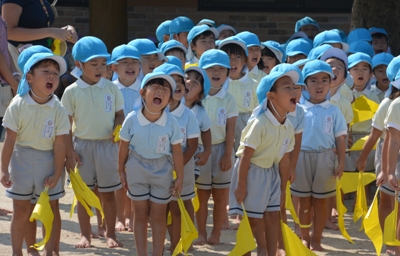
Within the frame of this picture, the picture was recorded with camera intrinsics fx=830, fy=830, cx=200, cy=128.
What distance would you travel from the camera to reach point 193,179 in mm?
6074

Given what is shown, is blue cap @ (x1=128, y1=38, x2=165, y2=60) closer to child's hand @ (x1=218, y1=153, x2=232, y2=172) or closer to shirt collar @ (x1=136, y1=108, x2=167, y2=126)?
child's hand @ (x1=218, y1=153, x2=232, y2=172)

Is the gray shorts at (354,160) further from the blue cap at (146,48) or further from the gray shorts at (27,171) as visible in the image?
the gray shorts at (27,171)

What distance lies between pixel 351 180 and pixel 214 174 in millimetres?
1107

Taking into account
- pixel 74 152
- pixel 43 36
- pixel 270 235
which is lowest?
pixel 270 235

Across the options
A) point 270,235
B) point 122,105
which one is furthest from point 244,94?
point 270,235

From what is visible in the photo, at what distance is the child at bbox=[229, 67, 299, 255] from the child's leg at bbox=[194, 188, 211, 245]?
2.82 feet

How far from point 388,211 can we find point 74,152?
2.39 meters

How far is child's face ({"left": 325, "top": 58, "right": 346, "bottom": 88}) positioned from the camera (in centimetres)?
671

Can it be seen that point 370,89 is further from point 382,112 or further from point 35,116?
point 35,116

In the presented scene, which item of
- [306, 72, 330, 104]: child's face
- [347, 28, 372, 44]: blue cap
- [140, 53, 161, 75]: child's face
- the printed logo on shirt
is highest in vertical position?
[347, 28, 372, 44]: blue cap

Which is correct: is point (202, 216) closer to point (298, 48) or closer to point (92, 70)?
point (92, 70)

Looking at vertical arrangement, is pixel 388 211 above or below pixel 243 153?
below

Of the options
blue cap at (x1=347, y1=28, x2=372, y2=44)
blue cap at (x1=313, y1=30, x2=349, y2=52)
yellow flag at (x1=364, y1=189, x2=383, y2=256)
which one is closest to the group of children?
yellow flag at (x1=364, y1=189, x2=383, y2=256)

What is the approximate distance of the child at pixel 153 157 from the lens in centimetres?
555
